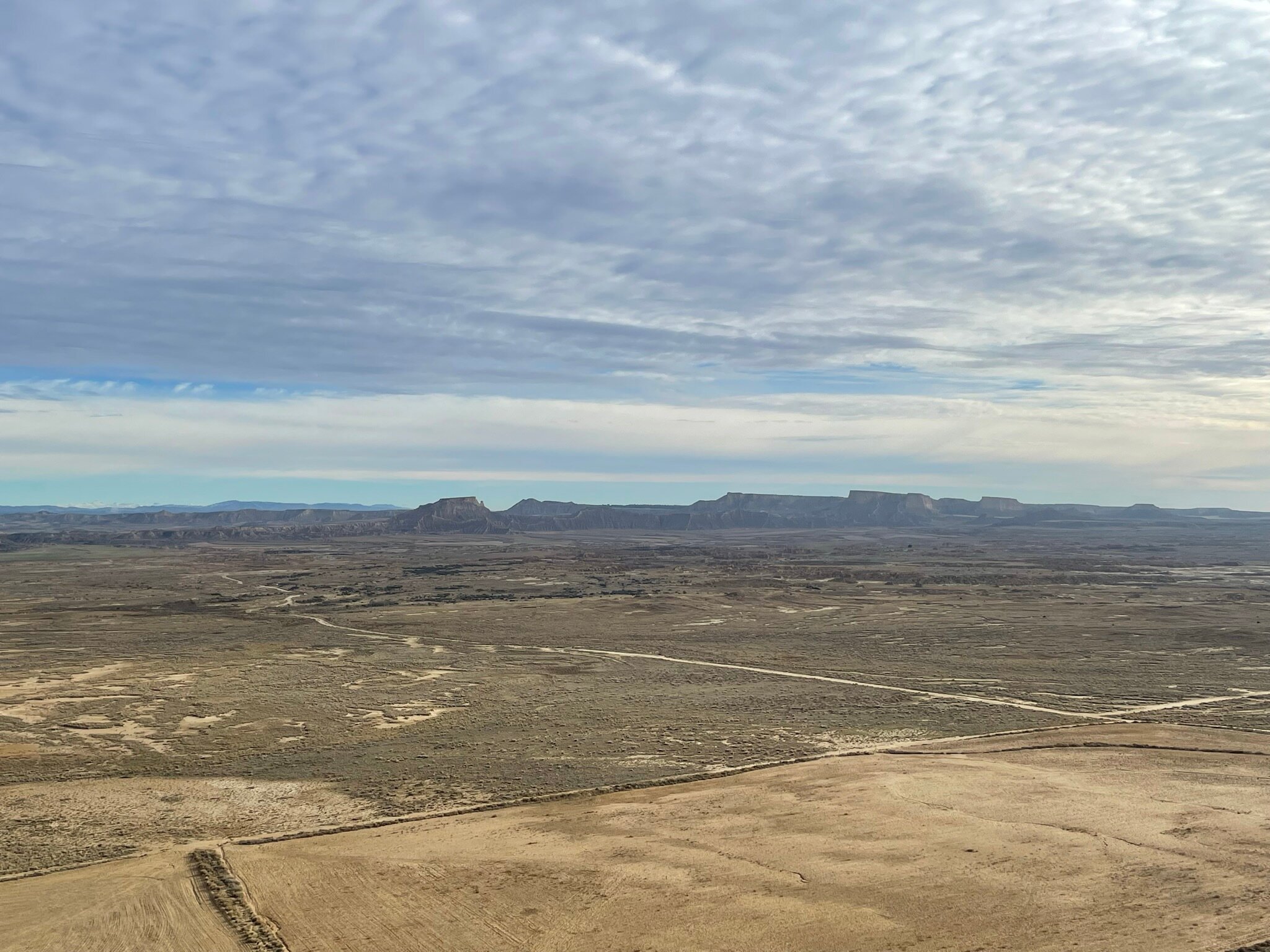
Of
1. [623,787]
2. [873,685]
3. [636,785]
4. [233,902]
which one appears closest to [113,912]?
[233,902]

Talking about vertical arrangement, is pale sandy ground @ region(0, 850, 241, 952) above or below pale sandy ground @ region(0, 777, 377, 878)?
above

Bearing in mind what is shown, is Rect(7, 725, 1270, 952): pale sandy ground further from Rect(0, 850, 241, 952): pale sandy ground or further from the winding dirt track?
the winding dirt track

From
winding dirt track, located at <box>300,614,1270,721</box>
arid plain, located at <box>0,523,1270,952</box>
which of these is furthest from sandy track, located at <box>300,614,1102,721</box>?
arid plain, located at <box>0,523,1270,952</box>

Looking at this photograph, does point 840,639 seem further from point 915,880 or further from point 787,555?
point 787,555

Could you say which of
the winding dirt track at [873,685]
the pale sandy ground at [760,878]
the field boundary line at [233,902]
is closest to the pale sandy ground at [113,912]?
the pale sandy ground at [760,878]

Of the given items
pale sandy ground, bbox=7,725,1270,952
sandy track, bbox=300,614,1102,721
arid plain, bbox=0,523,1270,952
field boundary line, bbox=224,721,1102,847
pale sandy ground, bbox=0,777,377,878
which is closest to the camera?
pale sandy ground, bbox=7,725,1270,952

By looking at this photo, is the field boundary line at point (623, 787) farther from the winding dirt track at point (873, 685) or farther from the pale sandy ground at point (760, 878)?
the winding dirt track at point (873, 685)
